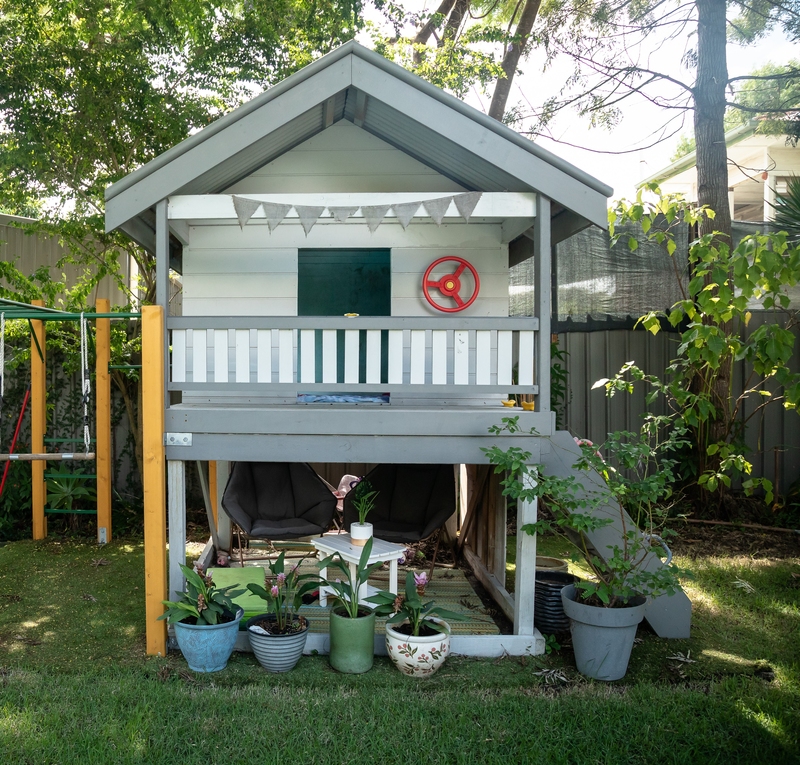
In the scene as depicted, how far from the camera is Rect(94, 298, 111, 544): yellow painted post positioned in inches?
287

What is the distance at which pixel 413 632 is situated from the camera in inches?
A: 171

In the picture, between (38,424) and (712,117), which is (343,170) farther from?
(712,117)

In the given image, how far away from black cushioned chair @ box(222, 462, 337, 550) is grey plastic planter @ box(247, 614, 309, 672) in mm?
1424

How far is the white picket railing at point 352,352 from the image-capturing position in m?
4.77

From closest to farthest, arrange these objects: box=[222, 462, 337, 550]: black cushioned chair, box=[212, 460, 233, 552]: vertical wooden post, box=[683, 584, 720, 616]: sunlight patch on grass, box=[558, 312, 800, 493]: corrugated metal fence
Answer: box=[683, 584, 720, 616]: sunlight patch on grass, box=[222, 462, 337, 550]: black cushioned chair, box=[212, 460, 233, 552]: vertical wooden post, box=[558, 312, 800, 493]: corrugated metal fence

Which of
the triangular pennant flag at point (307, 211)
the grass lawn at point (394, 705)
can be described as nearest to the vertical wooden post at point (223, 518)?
the grass lawn at point (394, 705)

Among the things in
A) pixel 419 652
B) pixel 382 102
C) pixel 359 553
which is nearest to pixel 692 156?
pixel 382 102

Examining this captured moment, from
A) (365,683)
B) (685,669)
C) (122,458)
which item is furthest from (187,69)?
(685,669)

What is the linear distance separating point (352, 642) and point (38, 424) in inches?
183

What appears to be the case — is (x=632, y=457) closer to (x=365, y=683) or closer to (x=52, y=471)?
(x=365, y=683)

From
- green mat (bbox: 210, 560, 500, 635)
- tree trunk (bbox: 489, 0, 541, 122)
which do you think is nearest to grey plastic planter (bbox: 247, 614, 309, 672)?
green mat (bbox: 210, 560, 500, 635)

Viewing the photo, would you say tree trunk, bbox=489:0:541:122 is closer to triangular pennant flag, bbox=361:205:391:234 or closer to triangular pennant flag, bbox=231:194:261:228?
triangular pennant flag, bbox=361:205:391:234

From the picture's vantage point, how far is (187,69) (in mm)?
8750

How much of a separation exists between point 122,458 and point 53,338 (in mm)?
1585
